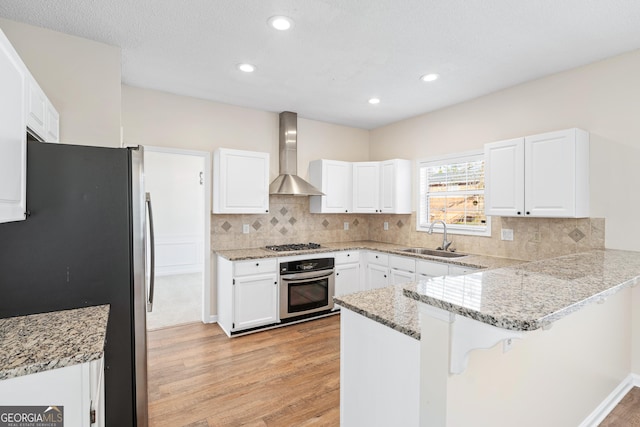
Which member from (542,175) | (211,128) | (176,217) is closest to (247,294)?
(211,128)

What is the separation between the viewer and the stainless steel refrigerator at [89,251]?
152cm

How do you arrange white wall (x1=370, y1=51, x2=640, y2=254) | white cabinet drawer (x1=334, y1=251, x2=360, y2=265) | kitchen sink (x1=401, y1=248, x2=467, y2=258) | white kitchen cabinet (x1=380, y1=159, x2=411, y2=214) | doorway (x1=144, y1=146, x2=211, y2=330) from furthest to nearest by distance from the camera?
doorway (x1=144, y1=146, x2=211, y2=330), white kitchen cabinet (x1=380, y1=159, x2=411, y2=214), white cabinet drawer (x1=334, y1=251, x2=360, y2=265), kitchen sink (x1=401, y1=248, x2=467, y2=258), white wall (x1=370, y1=51, x2=640, y2=254)

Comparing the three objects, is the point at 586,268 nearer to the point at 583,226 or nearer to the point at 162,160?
the point at 583,226

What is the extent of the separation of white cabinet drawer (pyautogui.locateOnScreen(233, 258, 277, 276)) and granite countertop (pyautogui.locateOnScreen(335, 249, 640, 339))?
2027 mm

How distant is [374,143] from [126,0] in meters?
3.89

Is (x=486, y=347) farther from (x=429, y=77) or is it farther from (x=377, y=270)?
(x=377, y=270)

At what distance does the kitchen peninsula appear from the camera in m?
1.05

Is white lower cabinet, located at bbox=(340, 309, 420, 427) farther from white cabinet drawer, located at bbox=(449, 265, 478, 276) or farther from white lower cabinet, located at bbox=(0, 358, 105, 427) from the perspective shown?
white cabinet drawer, located at bbox=(449, 265, 478, 276)

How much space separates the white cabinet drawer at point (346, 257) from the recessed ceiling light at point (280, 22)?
2.73m

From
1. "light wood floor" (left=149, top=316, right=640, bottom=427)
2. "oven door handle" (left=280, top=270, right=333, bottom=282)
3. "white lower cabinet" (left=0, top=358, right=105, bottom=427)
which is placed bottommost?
"light wood floor" (left=149, top=316, right=640, bottom=427)

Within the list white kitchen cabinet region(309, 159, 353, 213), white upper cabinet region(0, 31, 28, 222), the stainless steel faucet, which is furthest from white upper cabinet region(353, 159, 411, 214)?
white upper cabinet region(0, 31, 28, 222)

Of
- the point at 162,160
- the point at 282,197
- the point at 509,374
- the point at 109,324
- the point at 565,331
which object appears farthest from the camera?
the point at 162,160

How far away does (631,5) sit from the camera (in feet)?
6.56

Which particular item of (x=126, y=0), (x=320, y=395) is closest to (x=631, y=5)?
(x=126, y=0)
